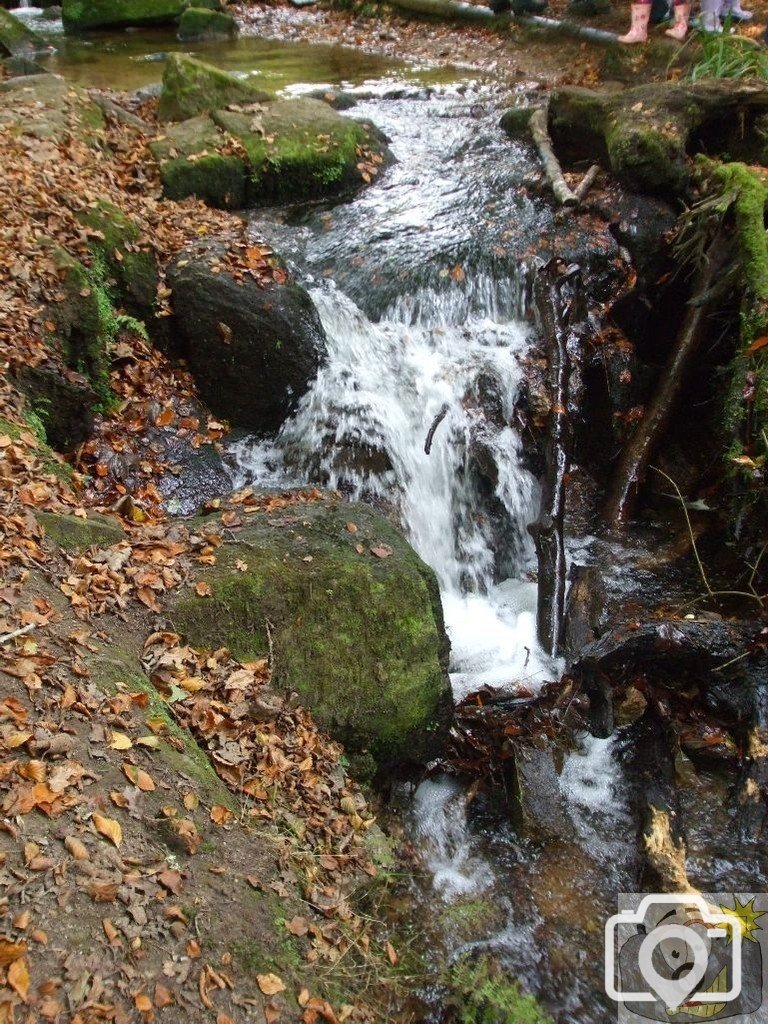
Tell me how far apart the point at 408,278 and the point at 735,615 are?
4.81 m

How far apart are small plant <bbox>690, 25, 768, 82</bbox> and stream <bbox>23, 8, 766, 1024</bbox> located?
8.40ft

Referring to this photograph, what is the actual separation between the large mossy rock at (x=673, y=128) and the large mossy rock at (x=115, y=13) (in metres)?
13.3

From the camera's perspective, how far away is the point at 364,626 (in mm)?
4609

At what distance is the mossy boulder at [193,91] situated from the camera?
9.54m

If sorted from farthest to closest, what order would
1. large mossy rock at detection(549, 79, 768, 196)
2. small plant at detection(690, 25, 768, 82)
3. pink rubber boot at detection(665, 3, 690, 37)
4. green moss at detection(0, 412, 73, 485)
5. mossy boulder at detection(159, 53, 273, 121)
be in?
1. pink rubber boot at detection(665, 3, 690, 37)
2. mossy boulder at detection(159, 53, 273, 121)
3. small plant at detection(690, 25, 768, 82)
4. large mossy rock at detection(549, 79, 768, 196)
5. green moss at detection(0, 412, 73, 485)

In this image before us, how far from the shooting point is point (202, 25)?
663 inches

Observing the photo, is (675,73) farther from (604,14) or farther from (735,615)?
(735,615)

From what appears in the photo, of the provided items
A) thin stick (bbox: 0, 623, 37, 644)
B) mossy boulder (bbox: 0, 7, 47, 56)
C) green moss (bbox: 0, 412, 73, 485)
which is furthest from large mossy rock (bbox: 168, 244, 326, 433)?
mossy boulder (bbox: 0, 7, 47, 56)

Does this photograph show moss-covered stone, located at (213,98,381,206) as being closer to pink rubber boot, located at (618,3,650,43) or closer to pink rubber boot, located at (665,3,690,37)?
pink rubber boot, located at (618,3,650,43)

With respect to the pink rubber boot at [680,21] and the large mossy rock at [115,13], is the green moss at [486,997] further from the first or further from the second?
the large mossy rock at [115,13]

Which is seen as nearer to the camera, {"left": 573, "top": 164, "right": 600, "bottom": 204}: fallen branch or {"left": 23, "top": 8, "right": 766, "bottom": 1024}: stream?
{"left": 23, "top": 8, "right": 766, "bottom": 1024}: stream

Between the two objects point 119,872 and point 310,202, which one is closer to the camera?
point 119,872

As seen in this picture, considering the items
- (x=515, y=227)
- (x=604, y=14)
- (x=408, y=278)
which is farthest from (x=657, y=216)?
(x=604, y=14)

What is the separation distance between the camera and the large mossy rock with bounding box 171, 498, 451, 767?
4410mm
